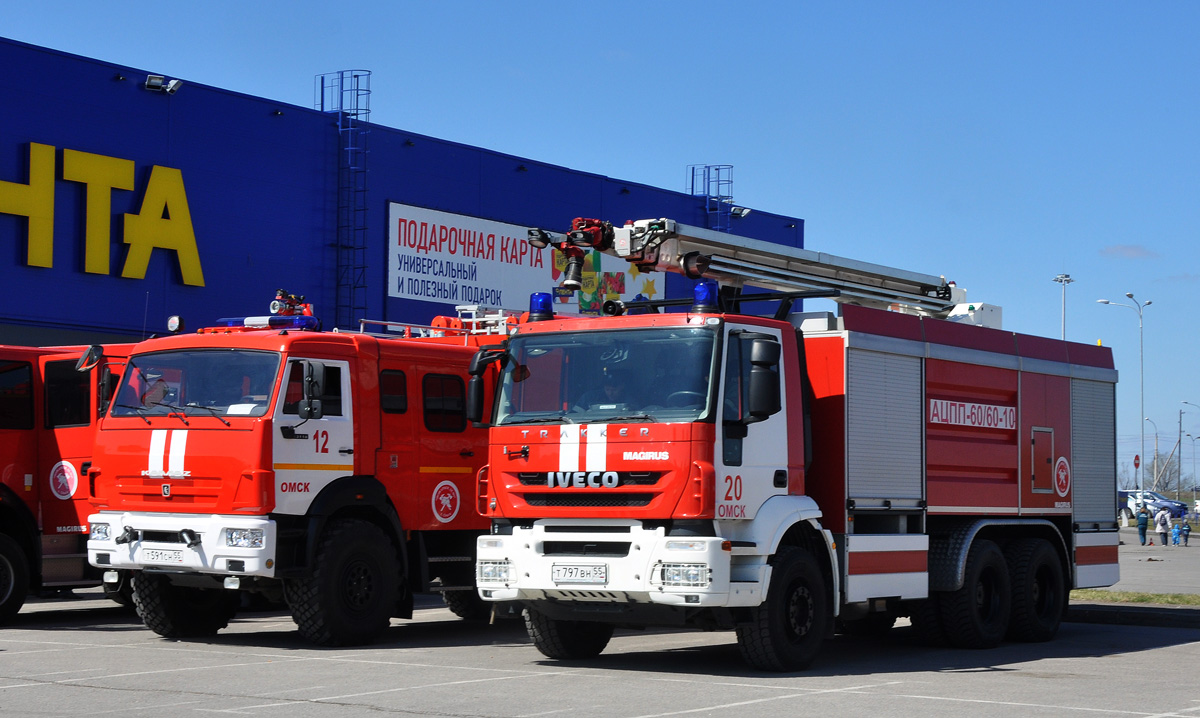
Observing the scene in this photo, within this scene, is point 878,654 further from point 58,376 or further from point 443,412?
point 58,376

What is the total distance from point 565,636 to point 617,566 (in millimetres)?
1630

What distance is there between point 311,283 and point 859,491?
18547 millimetres

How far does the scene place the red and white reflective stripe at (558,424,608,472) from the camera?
11.2 metres

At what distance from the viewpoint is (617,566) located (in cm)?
1112

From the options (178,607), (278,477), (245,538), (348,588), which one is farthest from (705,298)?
(178,607)

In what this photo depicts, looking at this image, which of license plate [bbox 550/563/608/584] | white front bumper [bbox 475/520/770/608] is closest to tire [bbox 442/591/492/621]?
white front bumper [bbox 475/520/770/608]

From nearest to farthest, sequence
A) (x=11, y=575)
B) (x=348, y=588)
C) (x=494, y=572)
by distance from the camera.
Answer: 1. (x=494, y=572)
2. (x=348, y=588)
3. (x=11, y=575)

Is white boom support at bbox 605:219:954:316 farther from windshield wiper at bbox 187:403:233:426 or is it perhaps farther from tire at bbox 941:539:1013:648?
windshield wiper at bbox 187:403:233:426

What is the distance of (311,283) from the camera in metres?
29.0

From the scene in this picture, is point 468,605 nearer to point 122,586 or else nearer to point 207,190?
point 122,586

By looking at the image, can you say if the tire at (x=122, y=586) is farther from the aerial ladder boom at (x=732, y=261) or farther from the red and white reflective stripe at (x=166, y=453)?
the aerial ladder boom at (x=732, y=261)

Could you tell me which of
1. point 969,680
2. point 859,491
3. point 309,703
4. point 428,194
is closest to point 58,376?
point 309,703

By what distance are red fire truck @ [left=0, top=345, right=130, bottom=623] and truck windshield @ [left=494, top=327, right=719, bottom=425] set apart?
234 inches

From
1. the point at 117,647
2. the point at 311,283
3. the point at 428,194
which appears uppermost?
the point at 428,194
